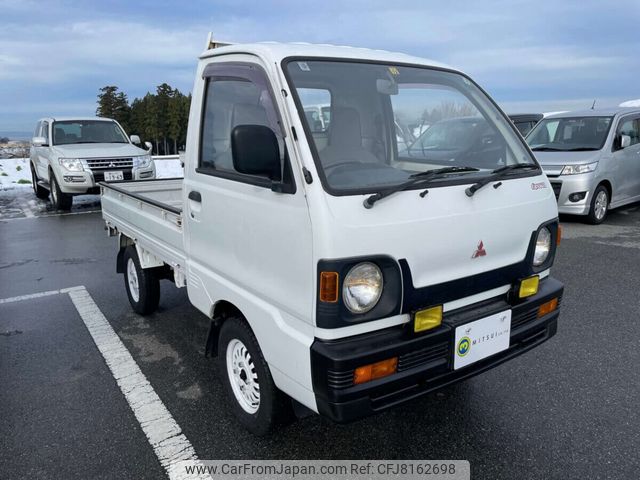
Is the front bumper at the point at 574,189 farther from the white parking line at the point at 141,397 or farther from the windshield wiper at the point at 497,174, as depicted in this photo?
the white parking line at the point at 141,397

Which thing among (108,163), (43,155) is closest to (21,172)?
(43,155)

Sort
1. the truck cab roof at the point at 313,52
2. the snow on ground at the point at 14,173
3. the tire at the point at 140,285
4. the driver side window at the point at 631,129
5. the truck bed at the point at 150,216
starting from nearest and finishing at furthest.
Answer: the truck cab roof at the point at 313,52 → the truck bed at the point at 150,216 → the tire at the point at 140,285 → the driver side window at the point at 631,129 → the snow on ground at the point at 14,173

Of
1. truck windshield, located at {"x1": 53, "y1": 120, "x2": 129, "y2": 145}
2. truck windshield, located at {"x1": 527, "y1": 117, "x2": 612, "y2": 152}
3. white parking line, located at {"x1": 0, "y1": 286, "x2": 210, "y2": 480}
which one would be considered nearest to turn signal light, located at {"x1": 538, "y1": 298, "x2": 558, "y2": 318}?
white parking line, located at {"x1": 0, "y1": 286, "x2": 210, "y2": 480}

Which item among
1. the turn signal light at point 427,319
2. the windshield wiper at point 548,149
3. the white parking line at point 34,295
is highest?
the windshield wiper at point 548,149

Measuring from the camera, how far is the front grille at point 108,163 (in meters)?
10.1

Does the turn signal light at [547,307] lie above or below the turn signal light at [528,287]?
below

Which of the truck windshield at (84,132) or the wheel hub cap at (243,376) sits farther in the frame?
the truck windshield at (84,132)

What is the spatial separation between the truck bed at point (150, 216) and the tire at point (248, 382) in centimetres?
76

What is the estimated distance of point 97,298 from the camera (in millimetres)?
4918

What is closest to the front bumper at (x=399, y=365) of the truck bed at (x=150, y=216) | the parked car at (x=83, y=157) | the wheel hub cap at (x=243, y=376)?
the wheel hub cap at (x=243, y=376)

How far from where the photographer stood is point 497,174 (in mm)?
2484

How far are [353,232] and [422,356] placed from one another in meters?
0.64

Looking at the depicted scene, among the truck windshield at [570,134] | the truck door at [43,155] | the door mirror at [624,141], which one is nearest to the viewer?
the door mirror at [624,141]

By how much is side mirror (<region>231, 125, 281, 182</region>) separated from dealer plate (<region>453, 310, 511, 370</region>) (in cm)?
108
